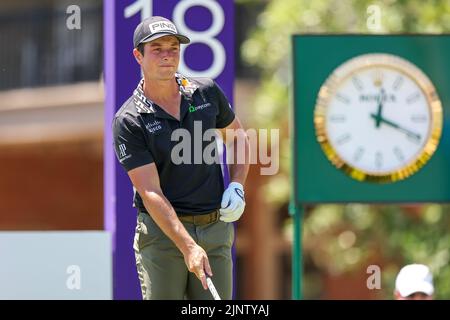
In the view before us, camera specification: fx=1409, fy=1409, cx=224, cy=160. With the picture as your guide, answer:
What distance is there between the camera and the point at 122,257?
31.4 ft

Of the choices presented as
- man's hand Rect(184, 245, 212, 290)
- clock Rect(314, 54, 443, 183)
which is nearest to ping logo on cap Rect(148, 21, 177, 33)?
man's hand Rect(184, 245, 212, 290)

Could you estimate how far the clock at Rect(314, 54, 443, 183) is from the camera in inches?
424

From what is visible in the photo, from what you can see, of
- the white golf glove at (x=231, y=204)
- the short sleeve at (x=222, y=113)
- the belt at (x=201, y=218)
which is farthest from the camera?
the short sleeve at (x=222, y=113)

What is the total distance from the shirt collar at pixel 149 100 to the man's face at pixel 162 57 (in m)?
0.15

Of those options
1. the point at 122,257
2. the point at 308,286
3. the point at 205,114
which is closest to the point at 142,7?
the point at 122,257

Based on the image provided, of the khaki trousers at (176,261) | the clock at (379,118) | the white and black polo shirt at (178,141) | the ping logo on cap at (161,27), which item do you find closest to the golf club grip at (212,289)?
the khaki trousers at (176,261)

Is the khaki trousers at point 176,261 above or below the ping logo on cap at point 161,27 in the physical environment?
below

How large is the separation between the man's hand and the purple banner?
246cm

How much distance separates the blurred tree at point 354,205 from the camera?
555 inches

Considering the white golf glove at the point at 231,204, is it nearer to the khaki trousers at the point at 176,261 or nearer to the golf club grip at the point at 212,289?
the khaki trousers at the point at 176,261

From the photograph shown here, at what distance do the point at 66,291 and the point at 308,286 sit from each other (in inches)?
384

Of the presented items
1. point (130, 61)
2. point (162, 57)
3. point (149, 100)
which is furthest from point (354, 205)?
point (162, 57)

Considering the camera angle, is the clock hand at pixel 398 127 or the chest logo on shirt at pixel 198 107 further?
the clock hand at pixel 398 127
